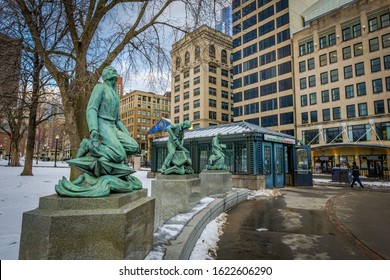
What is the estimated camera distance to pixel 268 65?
43.0 meters

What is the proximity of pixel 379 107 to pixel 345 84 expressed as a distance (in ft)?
18.2

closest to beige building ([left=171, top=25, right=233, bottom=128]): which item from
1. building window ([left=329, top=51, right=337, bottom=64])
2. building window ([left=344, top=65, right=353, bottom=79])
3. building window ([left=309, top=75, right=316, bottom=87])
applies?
building window ([left=309, top=75, right=316, bottom=87])

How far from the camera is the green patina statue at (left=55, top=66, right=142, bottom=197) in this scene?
2779 mm

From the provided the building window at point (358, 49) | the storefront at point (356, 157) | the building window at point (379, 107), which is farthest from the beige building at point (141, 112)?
the building window at point (379, 107)

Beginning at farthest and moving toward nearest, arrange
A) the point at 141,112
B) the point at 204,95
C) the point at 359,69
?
the point at 141,112
the point at 204,95
the point at 359,69

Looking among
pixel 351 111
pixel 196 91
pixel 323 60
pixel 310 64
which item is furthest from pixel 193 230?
pixel 196 91

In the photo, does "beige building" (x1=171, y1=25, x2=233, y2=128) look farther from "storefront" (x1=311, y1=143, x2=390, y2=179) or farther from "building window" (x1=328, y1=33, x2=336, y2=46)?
"storefront" (x1=311, y1=143, x2=390, y2=179)

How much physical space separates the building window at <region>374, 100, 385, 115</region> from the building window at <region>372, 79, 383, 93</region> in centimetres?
151

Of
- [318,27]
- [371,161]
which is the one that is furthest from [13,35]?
[318,27]

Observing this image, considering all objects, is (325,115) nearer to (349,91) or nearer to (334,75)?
(349,91)

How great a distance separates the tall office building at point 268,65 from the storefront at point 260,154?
23899mm
